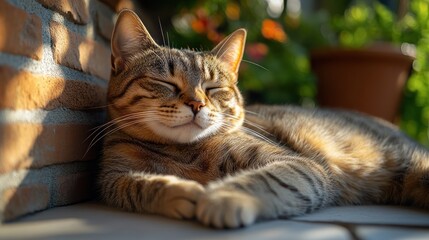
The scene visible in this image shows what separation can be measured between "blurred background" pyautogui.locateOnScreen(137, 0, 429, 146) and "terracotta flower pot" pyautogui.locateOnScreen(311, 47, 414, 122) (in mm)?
103

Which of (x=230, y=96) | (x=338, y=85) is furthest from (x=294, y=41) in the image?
(x=230, y=96)

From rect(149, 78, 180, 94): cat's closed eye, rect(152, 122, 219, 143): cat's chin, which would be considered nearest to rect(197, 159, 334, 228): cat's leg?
rect(152, 122, 219, 143): cat's chin

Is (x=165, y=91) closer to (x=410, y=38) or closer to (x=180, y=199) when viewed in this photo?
(x=180, y=199)

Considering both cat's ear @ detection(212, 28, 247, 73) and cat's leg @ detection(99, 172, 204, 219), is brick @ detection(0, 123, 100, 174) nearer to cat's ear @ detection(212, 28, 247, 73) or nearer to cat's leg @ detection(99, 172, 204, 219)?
cat's leg @ detection(99, 172, 204, 219)

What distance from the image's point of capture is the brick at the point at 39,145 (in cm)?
124

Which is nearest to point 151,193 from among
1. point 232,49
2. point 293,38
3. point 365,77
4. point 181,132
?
point 181,132

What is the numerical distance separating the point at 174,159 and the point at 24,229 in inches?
24.5


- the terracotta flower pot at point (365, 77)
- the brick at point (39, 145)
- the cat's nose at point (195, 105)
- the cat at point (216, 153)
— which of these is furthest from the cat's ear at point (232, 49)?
the terracotta flower pot at point (365, 77)

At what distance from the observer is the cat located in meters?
1.33

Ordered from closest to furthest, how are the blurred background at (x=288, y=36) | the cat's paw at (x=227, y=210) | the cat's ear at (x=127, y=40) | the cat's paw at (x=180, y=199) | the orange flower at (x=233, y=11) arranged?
the cat's paw at (x=227, y=210) < the cat's paw at (x=180, y=199) < the cat's ear at (x=127, y=40) < the blurred background at (x=288, y=36) < the orange flower at (x=233, y=11)

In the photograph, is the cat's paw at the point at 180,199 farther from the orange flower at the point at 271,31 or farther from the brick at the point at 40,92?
the orange flower at the point at 271,31

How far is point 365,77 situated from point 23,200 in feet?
8.45

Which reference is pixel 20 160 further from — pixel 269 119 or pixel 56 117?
pixel 269 119

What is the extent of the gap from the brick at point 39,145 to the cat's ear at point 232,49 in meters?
0.65
